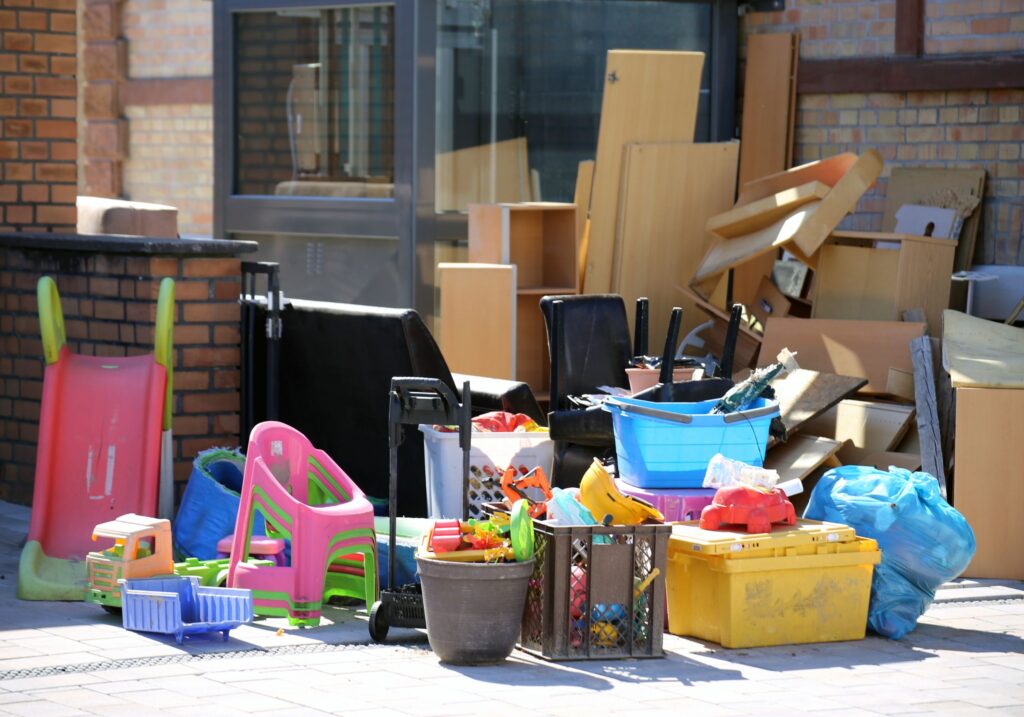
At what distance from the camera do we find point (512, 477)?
605cm

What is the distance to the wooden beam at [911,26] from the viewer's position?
9.43m

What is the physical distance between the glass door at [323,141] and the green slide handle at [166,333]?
10.4 feet

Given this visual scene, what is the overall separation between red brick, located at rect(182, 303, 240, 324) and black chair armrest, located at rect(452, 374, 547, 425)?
1.10 meters

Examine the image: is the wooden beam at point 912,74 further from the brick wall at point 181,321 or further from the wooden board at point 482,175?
the brick wall at point 181,321

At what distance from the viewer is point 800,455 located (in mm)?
7438

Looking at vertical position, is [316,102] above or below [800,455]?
above

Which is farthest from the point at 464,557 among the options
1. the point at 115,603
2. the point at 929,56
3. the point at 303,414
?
the point at 929,56

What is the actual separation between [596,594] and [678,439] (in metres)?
0.89

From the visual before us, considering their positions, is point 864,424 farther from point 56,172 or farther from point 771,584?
point 56,172

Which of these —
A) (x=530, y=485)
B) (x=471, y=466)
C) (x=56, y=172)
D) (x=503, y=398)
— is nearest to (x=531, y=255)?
(x=503, y=398)

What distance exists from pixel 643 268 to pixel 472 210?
1056 mm

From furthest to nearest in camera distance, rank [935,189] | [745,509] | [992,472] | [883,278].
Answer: [935,189]
[883,278]
[992,472]
[745,509]

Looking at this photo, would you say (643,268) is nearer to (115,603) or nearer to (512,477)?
(512,477)

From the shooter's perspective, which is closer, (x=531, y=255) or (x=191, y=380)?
(x=191, y=380)
